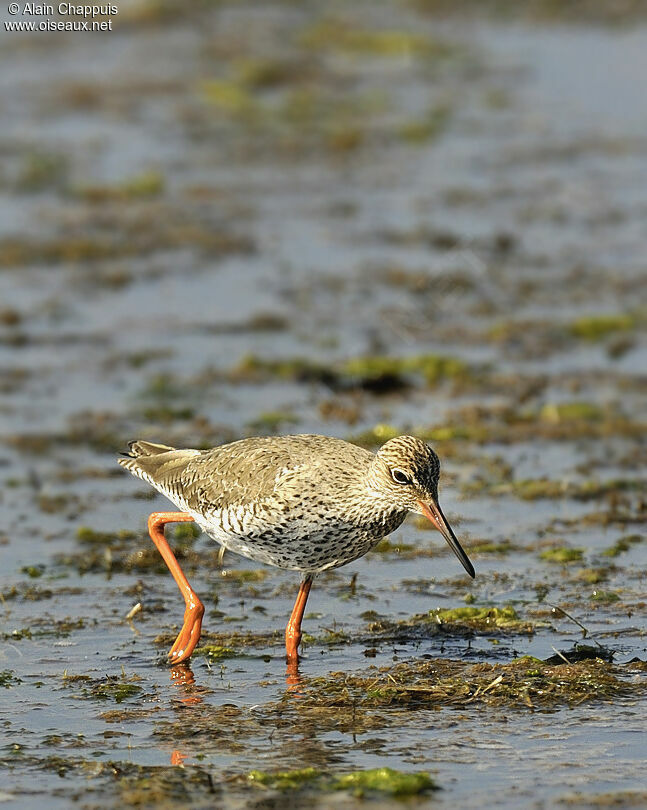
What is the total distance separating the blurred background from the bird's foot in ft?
0.45

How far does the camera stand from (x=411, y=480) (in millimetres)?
7801

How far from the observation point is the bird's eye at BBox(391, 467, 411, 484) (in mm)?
7773

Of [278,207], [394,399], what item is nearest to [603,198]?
[278,207]

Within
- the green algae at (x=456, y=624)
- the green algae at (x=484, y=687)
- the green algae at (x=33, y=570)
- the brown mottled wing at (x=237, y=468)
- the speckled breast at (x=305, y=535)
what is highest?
the brown mottled wing at (x=237, y=468)

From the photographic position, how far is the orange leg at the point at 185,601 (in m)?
8.30

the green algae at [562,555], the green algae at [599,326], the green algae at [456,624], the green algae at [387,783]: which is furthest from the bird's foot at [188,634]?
the green algae at [599,326]

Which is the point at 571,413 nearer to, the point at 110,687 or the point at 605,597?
the point at 605,597

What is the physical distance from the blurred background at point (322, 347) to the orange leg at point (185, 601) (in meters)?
0.16

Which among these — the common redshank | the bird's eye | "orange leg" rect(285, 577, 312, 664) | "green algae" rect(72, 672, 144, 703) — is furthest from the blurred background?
the bird's eye

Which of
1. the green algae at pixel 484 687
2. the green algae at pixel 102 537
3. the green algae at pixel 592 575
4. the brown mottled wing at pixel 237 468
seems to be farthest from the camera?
the green algae at pixel 102 537

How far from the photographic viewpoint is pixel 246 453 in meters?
8.58

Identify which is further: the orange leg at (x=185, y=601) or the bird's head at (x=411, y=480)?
the orange leg at (x=185, y=601)

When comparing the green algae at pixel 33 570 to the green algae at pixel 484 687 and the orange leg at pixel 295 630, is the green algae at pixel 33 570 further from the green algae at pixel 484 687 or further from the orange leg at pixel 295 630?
the green algae at pixel 484 687

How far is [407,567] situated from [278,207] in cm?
1023
